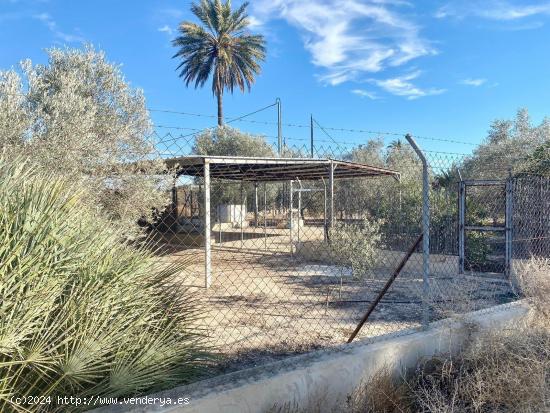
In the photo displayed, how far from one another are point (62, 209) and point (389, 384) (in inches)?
97.7

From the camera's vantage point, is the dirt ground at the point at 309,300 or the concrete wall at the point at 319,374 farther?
the dirt ground at the point at 309,300

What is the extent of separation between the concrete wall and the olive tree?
427cm

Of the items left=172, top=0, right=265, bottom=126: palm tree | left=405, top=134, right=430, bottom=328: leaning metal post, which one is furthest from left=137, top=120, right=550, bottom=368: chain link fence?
left=172, top=0, right=265, bottom=126: palm tree

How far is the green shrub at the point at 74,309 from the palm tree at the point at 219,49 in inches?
958

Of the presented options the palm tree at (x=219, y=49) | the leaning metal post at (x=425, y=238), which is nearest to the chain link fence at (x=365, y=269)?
the leaning metal post at (x=425, y=238)

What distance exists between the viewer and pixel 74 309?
234 cm

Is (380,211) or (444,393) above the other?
(380,211)

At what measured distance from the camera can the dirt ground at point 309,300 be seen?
523 centimetres

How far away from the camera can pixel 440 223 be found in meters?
12.2

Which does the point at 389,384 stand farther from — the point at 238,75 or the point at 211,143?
the point at 238,75

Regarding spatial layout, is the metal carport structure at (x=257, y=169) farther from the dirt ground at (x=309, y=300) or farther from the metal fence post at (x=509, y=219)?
the metal fence post at (x=509, y=219)

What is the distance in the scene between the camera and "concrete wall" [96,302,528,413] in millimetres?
2451

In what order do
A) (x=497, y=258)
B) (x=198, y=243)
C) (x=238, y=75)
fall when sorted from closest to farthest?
(x=497, y=258) < (x=198, y=243) < (x=238, y=75)

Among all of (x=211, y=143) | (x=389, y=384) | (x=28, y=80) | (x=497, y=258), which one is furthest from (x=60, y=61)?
(x=211, y=143)
